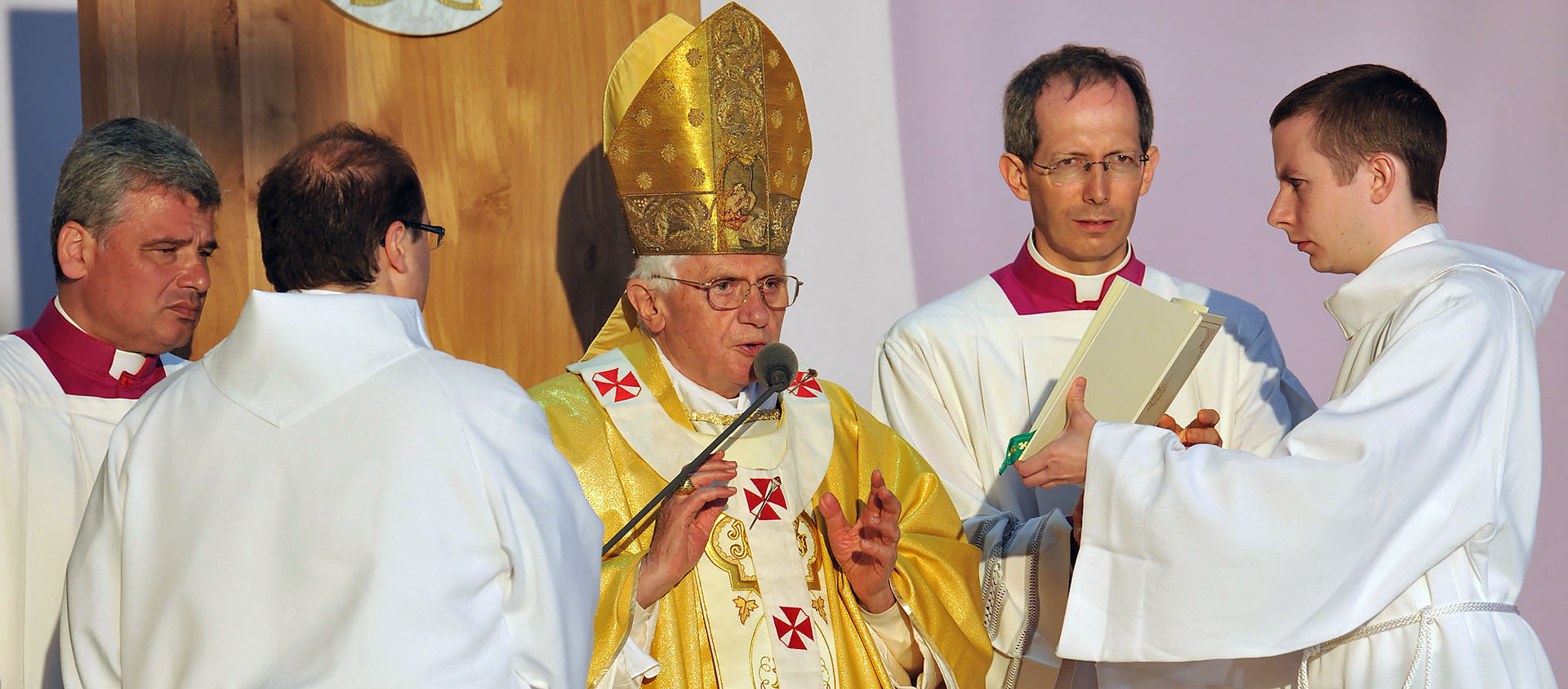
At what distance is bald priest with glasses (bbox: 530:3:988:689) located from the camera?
3.24 metres

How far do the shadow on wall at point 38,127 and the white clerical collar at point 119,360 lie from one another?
3.92 feet

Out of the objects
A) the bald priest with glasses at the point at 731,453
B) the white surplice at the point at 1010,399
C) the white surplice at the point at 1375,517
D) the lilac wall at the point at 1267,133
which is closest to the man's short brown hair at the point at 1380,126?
the white surplice at the point at 1375,517

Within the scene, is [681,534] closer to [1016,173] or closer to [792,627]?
[792,627]

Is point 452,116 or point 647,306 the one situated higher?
point 452,116

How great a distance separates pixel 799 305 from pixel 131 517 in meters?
3.21

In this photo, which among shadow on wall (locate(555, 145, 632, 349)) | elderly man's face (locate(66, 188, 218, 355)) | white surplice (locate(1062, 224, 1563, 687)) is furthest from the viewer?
shadow on wall (locate(555, 145, 632, 349))

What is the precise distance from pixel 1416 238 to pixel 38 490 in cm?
300

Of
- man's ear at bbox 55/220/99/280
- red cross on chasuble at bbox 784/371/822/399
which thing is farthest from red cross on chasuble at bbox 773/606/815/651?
man's ear at bbox 55/220/99/280

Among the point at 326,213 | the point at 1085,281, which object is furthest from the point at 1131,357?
the point at 326,213

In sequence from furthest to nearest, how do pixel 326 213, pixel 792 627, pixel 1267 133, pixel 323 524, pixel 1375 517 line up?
1. pixel 1267 133
2. pixel 792 627
3. pixel 1375 517
4. pixel 326 213
5. pixel 323 524

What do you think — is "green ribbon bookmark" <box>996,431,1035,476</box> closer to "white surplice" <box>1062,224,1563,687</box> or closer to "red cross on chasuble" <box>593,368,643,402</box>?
"white surplice" <box>1062,224,1563,687</box>

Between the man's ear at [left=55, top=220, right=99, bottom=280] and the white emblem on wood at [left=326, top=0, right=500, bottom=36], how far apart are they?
1101 millimetres

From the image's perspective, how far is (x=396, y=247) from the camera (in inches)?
100

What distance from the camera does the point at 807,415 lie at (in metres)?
3.59
